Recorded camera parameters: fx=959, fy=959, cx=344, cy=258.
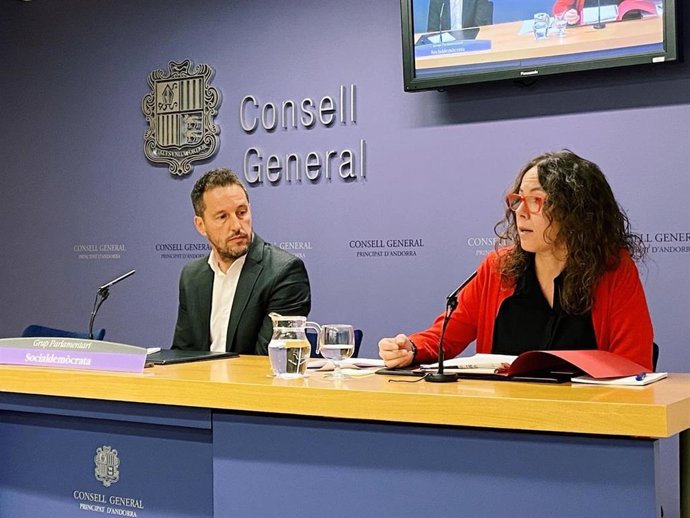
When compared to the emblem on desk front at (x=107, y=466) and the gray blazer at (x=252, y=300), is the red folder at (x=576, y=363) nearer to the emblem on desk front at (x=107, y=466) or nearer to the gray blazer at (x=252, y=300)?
the emblem on desk front at (x=107, y=466)

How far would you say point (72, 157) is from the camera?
576cm

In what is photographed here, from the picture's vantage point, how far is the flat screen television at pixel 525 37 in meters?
3.92

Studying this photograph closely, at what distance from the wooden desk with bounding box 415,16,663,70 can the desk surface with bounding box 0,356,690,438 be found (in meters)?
2.00

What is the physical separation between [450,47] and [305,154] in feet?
3.29

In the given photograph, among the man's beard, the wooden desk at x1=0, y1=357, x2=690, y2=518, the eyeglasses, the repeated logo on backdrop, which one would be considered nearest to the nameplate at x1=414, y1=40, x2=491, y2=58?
the repeated logo on backdrop

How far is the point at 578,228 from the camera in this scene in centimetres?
271

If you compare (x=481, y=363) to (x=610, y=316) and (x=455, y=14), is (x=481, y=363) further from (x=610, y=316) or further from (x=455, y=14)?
(x=455, y=14)

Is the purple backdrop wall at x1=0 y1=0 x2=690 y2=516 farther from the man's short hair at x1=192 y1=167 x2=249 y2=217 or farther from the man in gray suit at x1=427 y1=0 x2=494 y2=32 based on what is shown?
the man's short hair at x1=192 y1=167 x2=249 y2=217

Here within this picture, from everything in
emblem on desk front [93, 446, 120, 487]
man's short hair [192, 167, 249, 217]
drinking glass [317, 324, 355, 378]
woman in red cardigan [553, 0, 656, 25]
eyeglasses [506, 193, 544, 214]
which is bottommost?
emblem on desk front [93, 446, 120, 487]

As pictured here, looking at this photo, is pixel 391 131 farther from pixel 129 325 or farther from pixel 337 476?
pixel 337 476

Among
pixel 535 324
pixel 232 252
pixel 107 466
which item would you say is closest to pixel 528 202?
pixel 535 324

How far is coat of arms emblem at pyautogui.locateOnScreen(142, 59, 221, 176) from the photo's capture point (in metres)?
5.27

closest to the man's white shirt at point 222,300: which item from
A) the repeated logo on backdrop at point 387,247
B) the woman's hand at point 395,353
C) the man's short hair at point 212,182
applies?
the man's short hair at point 212,182

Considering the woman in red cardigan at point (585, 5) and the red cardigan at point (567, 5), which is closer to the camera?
the woman in red cardigan at point (585, 5)
